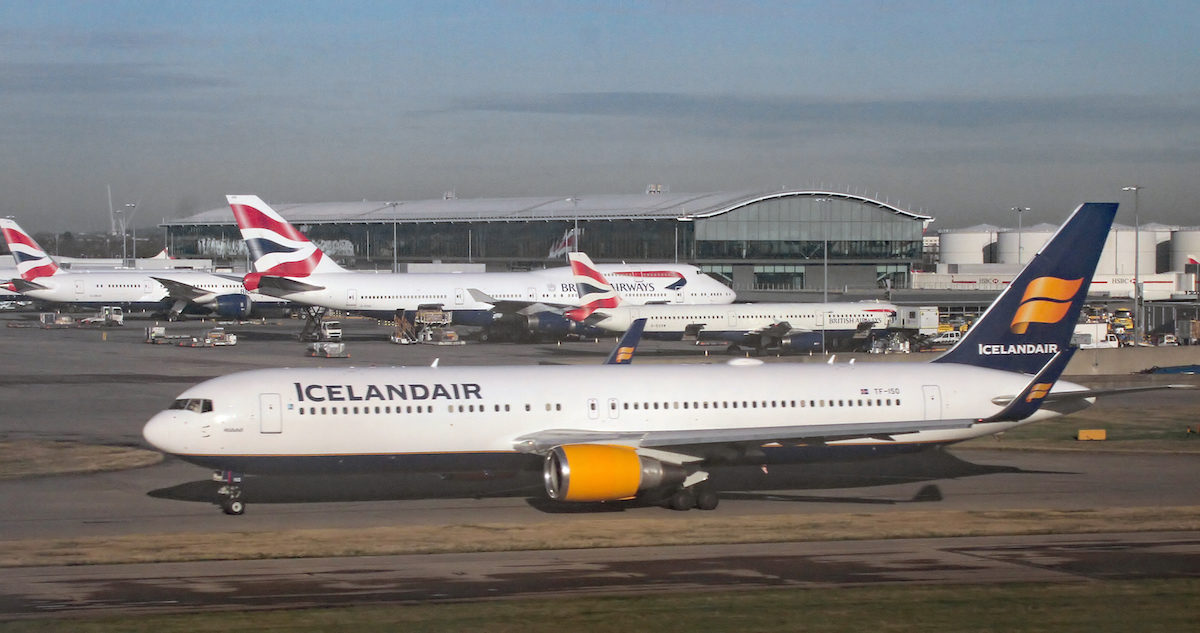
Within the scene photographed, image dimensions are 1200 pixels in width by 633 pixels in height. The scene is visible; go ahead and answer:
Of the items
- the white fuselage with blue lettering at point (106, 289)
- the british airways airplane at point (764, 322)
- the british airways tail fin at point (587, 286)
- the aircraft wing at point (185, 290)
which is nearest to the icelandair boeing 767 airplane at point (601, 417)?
the british airways airplane at point (764, 322)

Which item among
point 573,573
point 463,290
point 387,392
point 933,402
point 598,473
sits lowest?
point 573,573

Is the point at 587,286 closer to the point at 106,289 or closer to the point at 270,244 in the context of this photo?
the point at 270,244

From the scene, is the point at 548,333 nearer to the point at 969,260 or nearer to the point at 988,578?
the point at 988,578

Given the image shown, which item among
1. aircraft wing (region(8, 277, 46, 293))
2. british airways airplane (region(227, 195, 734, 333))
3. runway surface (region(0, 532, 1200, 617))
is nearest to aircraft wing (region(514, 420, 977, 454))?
runway surface (region(0, 532, 1200, 617))

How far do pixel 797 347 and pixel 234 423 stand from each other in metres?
55.6

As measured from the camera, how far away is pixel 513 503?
103 feet

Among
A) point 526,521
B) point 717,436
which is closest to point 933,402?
point 717,436

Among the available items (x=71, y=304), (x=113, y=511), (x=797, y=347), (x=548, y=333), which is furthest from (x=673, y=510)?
(x=71, y=304)

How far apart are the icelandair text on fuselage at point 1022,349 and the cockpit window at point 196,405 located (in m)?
22.0

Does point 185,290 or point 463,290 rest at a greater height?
point 185,290

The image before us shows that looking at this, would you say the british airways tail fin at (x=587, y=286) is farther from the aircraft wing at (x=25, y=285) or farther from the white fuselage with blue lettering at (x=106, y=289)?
the aircraft wing at (x=25, y=285)

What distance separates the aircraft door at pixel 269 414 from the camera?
29203 mm

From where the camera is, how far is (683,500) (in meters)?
30.7

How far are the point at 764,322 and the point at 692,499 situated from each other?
172 feet
